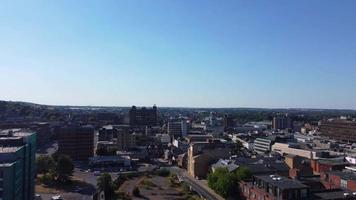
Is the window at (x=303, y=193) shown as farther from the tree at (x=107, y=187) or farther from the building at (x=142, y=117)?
the building at (x=142, y=117)

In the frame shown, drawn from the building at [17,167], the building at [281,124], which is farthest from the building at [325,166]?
the building at [281,124]

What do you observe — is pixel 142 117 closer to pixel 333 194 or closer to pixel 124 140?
pixel 124 140

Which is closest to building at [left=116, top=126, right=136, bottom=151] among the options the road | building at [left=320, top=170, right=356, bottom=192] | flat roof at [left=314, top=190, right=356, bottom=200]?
the road

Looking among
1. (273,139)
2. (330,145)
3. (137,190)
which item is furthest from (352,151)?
(137,190)

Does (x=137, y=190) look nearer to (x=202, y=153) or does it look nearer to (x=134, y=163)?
(x=202, y=153)

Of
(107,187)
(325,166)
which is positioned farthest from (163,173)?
(325,166)

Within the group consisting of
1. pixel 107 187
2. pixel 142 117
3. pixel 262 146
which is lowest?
pixel 107 187
